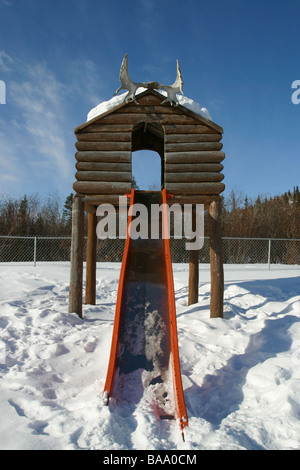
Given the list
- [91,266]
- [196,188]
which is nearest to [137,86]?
[196,188]

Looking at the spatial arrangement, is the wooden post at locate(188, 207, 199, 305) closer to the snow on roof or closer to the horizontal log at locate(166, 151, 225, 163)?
the horizontal log at locate(166, 151, 225, 163)

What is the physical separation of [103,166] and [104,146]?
41cm

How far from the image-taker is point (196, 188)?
6.03 m

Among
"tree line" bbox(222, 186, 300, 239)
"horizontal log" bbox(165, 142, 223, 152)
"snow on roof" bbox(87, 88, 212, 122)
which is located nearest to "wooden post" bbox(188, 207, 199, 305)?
"horizontal log" bbox(165, 142, 223, 152)

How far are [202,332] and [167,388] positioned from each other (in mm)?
1971

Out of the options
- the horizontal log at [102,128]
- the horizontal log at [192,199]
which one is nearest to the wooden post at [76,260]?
the horizontal log at [102,128]

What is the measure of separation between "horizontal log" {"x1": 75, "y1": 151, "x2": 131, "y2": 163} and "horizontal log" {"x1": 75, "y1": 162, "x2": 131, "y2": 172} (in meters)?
0.06

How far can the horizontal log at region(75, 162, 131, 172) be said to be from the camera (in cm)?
598

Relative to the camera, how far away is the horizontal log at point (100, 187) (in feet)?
19.4

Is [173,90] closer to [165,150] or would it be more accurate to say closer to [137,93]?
[137,93]

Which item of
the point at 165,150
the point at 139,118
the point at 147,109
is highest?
the point at 147,109

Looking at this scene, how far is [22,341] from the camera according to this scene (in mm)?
4254

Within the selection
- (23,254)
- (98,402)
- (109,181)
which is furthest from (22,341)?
(23,254)

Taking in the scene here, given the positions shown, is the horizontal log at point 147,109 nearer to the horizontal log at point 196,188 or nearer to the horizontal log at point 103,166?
the horizontal log at point 103,166
